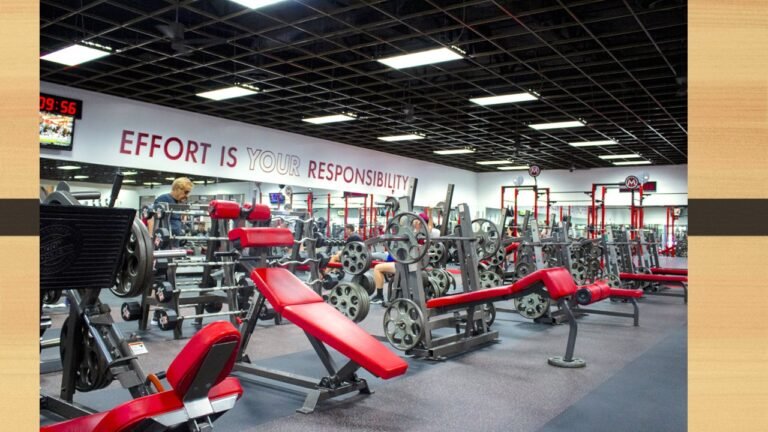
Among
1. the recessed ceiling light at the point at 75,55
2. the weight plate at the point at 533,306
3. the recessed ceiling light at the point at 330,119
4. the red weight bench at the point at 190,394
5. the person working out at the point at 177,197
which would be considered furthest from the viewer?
the recessed ceiling light at the point at 330,119

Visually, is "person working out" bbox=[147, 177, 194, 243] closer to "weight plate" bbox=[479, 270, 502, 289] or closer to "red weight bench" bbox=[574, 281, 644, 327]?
"weight plate" bbox=[479, 270, 502, 289]

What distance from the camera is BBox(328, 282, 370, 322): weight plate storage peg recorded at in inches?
202

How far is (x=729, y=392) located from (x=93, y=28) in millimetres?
7824

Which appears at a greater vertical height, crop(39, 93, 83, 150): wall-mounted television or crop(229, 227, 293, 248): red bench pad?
crop(39, 93, 83, 150): wall-mounted television

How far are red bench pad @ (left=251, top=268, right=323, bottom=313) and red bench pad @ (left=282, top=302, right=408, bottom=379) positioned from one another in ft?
0.19

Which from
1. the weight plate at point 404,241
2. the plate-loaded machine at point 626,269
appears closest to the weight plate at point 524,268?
the plate-loaded machine at point 626,269

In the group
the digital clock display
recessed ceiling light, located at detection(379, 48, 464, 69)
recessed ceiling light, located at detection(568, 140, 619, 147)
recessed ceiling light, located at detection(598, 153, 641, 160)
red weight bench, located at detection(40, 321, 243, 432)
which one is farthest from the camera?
recessed ceiling light, located at detection(598, 153, 641, 160)

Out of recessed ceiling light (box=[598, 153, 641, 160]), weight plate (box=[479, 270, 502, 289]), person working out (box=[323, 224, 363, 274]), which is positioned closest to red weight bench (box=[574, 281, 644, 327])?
weight plate (box=[479, 270, 502, 289])

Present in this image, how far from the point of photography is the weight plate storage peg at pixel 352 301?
16.8 feet

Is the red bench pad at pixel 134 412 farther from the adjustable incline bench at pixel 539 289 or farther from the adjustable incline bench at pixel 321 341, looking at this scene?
the adjustable incline bench at pixel 539 289

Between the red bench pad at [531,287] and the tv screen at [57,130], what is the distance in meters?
6.77

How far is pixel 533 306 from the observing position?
667 cm

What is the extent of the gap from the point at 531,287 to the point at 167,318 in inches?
122

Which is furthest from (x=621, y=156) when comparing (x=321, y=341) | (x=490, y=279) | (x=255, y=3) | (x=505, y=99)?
(x=321, y=341)
